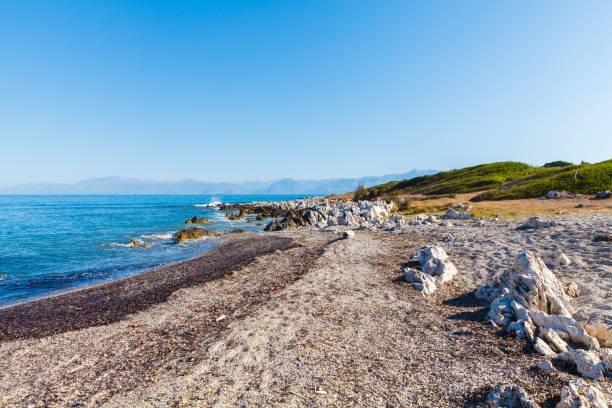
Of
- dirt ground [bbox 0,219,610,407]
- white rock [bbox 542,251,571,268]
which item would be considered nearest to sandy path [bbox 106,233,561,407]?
dirt ground [bbox 0,219,610,407]

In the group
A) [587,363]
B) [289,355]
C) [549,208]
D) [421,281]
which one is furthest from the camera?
[549,208]

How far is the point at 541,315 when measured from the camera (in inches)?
253

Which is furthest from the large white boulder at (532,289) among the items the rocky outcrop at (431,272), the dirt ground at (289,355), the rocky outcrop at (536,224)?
the rocky outcrop at (536,224)

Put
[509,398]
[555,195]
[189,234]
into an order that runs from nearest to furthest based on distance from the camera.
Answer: [509,398]
[555,195]
[189,234]

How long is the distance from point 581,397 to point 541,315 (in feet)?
8.80

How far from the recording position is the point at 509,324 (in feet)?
22.5

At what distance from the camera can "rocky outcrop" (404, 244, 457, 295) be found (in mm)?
9961

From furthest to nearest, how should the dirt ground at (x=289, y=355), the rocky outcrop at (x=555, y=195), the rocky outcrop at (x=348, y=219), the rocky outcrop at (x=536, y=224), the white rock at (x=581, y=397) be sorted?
1. the rocky outcrop at (x=555, y=195)
2. the rocky outcrop at (x=348, y=219)
3. the rocky outcrop at (x=536, y=224)
4. the dirt ground at (x=289, y=355)
5. the white rock at (x=581, y=397)

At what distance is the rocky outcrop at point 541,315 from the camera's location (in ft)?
17.1

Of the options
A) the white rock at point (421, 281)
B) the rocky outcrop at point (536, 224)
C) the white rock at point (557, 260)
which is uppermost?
the rocky outcrop at point (536, 224)

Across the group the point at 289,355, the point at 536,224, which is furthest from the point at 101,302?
the point at 536,224

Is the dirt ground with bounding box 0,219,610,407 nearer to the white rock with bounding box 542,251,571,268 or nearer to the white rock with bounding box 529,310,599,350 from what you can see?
the white rock with bounding box 529,310,599,350

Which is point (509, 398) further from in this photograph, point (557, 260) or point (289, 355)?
point (557, 260)

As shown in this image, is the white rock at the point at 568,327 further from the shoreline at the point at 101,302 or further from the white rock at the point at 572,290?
the shoreline at the point at 101,302
